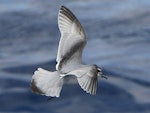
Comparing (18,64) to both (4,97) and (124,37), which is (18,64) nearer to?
(4,97)

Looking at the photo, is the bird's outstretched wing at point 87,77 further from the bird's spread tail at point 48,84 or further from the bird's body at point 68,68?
the bird's spread tail at point 48,84

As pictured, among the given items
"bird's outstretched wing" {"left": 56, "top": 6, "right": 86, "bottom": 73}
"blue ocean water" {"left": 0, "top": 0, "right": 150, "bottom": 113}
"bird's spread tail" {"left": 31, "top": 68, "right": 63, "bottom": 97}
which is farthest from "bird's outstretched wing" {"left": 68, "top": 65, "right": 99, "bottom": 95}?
"blue ocean water" {"left": 0, "top": 0, "right": 150, "bottom": 113}

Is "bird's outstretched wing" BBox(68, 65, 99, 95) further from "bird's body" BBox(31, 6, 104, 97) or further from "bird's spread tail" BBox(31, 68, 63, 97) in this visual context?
"bird's spread tail" BBox(31, 68, 63, 97)

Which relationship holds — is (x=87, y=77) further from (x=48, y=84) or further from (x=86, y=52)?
(x=86, y=52)

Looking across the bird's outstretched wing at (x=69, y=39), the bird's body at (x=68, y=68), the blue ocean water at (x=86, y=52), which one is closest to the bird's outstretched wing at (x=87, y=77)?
the bird's body at (x=68, y=68)

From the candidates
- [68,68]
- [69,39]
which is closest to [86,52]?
[69,39]
